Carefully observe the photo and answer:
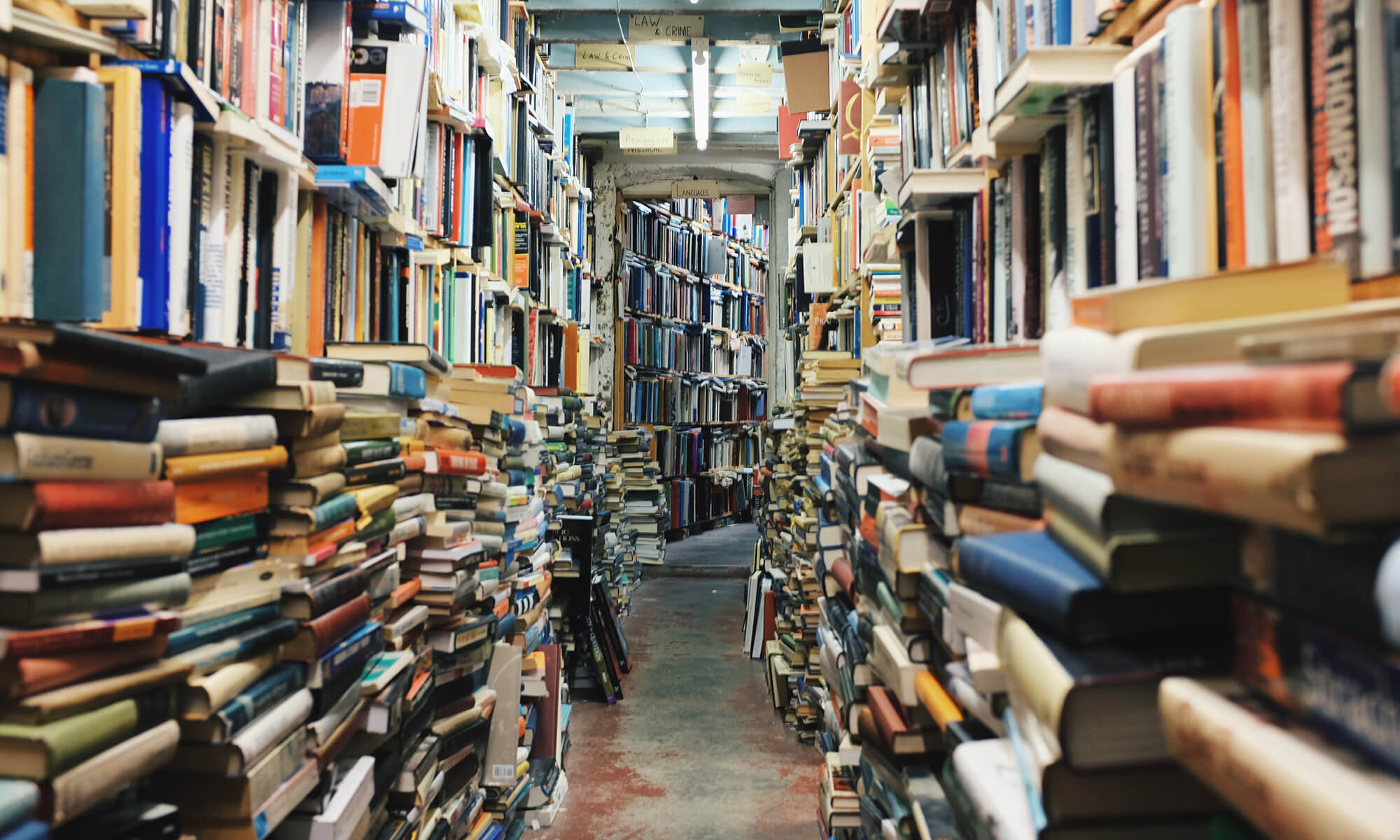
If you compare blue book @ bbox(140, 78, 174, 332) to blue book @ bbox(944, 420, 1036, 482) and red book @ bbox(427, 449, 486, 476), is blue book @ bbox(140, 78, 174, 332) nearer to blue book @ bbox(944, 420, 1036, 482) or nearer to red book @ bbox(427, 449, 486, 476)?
red book @ bbox(427, 449, 486, 476)

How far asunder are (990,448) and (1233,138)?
325mm

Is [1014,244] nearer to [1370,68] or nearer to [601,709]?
[1370,68]

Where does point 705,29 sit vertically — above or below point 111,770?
above

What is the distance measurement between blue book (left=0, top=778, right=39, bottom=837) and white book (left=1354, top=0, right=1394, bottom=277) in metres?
1.04

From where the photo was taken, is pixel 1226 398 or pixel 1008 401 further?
pixel 1008 401

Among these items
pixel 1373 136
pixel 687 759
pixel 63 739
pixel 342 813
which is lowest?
pixel 687 759

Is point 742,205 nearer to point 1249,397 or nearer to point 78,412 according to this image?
point 78,412

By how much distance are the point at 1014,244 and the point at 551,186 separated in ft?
14.5

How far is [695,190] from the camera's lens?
7.92 meters

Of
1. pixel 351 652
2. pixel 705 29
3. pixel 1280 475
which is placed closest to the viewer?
pixel 1280 475

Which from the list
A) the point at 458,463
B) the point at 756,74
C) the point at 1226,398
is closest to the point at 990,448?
the point at 1226,398

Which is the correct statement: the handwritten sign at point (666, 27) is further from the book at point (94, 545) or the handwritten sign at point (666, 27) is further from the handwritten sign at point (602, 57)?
the book at point (94, 545)

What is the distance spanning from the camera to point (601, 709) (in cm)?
447

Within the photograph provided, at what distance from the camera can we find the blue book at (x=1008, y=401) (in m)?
0.86
